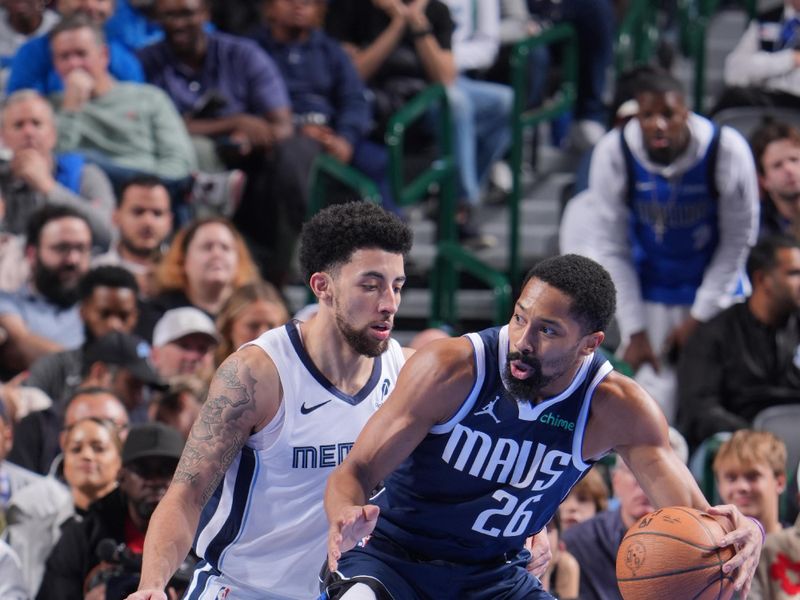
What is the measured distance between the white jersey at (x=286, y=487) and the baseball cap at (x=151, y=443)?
1.31m

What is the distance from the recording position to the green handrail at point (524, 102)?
8.86 m

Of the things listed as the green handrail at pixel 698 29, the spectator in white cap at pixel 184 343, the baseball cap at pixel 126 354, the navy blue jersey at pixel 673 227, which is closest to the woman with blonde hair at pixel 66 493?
the baseball cap at pixel 126 354

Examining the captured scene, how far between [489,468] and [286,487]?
0.66 m

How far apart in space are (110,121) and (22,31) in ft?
4.51

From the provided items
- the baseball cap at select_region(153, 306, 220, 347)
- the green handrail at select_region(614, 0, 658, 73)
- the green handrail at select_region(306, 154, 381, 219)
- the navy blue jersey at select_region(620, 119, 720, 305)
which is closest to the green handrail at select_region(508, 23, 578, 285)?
the green handrail at select_region(614, 0, 658, 73)

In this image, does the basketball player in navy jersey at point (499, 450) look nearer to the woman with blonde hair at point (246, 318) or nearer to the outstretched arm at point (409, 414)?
the outstretched arm at point (409, 414)

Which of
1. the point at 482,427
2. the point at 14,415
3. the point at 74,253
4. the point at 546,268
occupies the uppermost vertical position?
the point at 546,268

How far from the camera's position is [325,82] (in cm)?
930

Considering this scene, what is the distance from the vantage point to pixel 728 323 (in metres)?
7.36

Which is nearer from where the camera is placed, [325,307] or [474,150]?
[325,307]

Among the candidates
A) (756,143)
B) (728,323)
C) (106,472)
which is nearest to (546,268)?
(106,472)

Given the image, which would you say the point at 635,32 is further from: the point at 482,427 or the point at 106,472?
the point at 482,427

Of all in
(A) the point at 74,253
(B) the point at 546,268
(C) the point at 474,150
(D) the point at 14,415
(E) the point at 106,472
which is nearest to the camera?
(B) the point at 546,268

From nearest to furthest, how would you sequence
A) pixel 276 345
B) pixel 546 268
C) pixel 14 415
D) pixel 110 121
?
pixel 546 268
pixel 276 345
pixel 14 415
pixel 110 121
